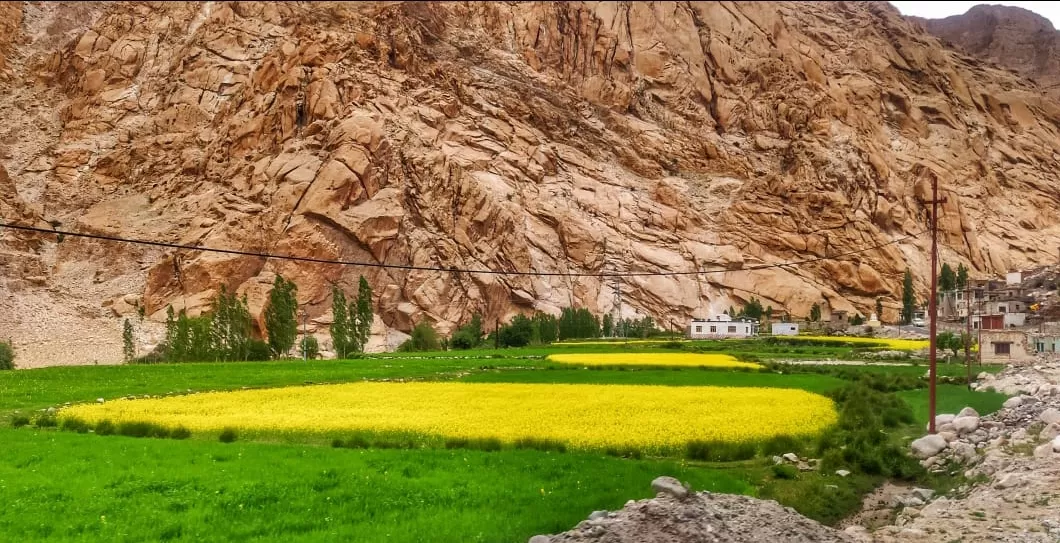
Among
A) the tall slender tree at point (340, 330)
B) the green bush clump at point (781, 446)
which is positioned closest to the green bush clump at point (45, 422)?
the green bush clump at point (781, 446)

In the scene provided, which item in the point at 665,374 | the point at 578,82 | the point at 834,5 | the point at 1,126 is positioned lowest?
the point at 665,374

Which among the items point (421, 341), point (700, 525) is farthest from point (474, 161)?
point (700, 525)

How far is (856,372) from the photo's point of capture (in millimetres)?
43719

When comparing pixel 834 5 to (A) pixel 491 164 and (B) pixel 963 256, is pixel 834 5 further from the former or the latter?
(A) pixel 491 164

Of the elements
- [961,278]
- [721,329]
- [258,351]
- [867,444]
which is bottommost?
[258,351]

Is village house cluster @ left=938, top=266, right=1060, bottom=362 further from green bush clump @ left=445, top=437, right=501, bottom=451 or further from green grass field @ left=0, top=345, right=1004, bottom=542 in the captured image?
green bush clump @ left=445, top=437, right=501, bottom=451

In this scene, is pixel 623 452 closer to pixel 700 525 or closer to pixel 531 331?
pixel 700 525

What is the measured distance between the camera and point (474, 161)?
103750 mm

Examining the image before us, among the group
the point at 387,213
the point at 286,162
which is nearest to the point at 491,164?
the point at 387,213

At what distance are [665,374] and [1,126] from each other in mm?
103615

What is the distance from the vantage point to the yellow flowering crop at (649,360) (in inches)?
2005

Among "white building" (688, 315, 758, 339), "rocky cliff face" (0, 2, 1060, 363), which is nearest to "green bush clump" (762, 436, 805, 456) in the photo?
"rocky cliff face" (0, 2, 1060, 363)

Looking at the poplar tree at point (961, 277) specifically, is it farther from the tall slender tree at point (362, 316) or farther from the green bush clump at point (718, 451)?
the green bush clump at point (718, 451)

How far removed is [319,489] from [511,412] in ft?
42.7
